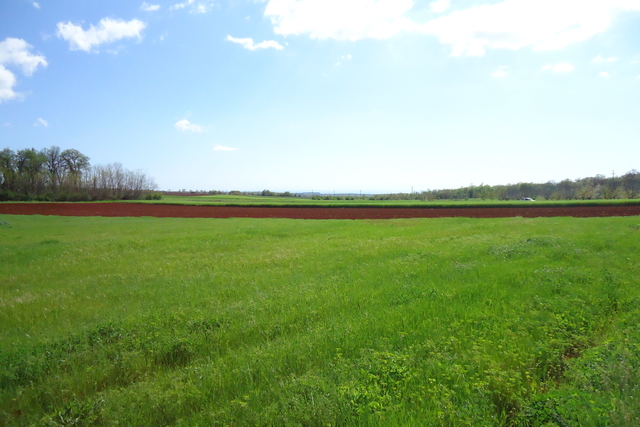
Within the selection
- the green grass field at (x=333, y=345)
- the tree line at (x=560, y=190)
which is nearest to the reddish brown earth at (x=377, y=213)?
the green grass field at (x=333, y=345)

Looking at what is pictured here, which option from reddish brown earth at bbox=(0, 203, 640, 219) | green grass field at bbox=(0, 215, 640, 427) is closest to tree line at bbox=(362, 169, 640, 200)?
reddish brown earth at bbox=(0, 203, 640, 219)

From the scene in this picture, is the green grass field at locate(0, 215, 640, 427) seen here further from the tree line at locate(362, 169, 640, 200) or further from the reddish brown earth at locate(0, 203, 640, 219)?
the tree line at locate(362, 169, 640, 200)

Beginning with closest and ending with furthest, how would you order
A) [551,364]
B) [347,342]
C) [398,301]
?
[551,364]
[347,342]
[398,301]

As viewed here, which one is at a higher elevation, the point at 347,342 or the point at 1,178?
the point at 1,178

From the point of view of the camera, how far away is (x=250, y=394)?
461 centimetres

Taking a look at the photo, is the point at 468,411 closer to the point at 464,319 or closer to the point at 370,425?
the point at 370,425

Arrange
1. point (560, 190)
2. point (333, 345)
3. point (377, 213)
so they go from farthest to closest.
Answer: point (560, 190), point (377, 213), point (333, 345)

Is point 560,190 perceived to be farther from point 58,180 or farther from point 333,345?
point 58,180

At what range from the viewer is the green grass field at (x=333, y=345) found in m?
4.19

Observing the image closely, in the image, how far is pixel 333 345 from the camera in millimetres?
5949

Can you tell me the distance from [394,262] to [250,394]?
354 inches

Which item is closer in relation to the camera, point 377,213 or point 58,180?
point 377,213

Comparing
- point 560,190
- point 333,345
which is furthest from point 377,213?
point 560,190

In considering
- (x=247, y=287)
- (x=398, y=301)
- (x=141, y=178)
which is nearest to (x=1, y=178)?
(x=141, y=178)
